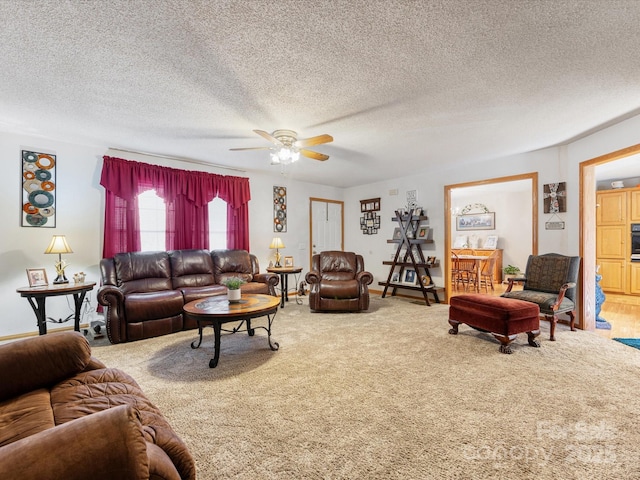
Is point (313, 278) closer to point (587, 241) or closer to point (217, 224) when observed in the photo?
point (217, 224)

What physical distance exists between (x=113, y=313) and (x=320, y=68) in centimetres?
334

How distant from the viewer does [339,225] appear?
288 inches

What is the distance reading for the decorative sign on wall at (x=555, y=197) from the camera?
4.07 metres

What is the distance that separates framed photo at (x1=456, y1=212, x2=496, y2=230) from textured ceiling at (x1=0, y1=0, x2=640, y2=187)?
492 cm

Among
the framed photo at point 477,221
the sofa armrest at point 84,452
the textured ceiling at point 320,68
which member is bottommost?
the sofa armrest at point 84,452

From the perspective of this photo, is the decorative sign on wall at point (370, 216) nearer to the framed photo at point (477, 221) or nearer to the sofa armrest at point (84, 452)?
the framed photo at point (477, 221)

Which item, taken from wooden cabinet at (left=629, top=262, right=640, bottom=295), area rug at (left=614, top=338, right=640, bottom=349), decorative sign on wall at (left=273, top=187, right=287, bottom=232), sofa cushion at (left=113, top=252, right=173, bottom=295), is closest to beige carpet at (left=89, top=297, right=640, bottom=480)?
area rug at (left=614, top=338, right=640, bottom=349)

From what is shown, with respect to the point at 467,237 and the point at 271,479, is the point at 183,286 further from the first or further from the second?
the point at 467,237

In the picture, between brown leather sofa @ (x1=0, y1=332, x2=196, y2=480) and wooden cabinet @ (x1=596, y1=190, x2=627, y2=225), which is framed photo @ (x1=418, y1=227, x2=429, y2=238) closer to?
wooden cabinet @ (x1=596, y1=190, x2=627, y2=225)

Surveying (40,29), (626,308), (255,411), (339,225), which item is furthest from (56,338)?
(626,308)

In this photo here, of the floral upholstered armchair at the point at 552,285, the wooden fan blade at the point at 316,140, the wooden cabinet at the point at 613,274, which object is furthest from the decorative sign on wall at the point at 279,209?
the wooden cabinet at the point at 613,274

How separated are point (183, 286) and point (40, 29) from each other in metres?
3.16

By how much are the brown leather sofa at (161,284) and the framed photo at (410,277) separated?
2.68 metres

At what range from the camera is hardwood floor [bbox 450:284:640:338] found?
364 centimetres
